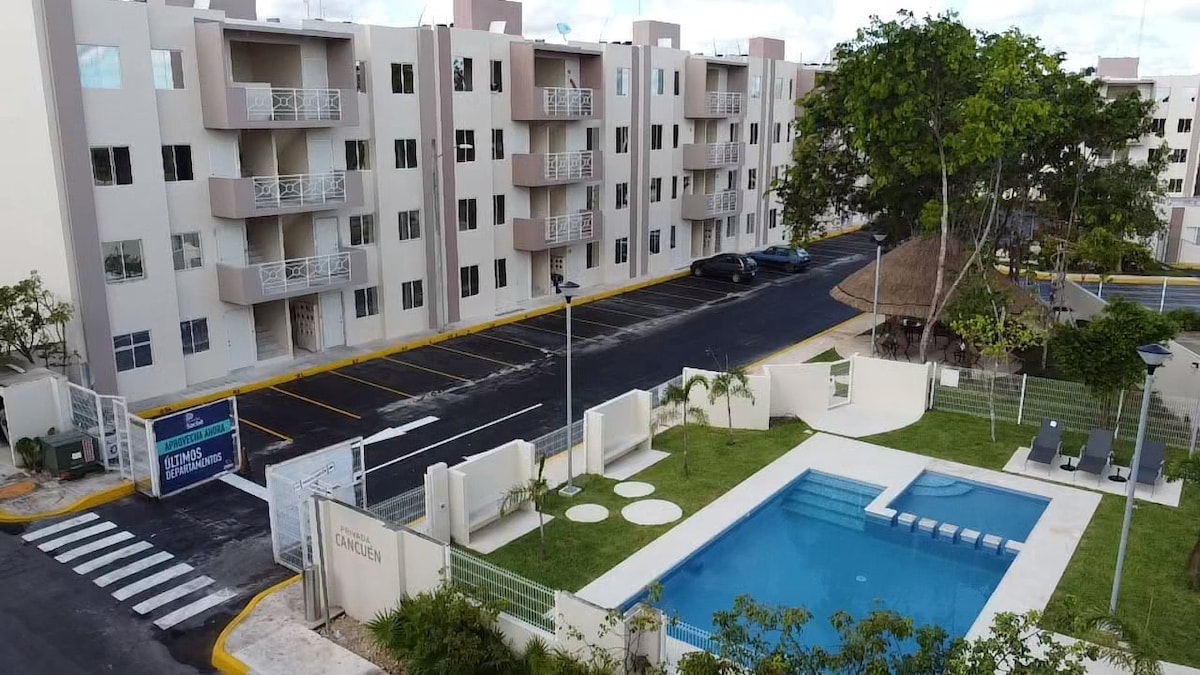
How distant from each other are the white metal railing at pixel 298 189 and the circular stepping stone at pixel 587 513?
50.2 ft

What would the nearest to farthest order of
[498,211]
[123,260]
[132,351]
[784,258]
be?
[123,260] < [132,351] < [498,211] < [784,258]

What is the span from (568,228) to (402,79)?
10059 millimetres

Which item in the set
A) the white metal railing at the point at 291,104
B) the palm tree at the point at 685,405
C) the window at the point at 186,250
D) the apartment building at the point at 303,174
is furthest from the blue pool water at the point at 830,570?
the white metal railing at the point at 291,104

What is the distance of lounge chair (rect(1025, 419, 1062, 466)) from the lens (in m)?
21.8

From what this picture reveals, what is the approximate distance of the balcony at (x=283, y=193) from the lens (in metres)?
27.8

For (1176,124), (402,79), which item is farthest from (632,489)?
(1176,124)

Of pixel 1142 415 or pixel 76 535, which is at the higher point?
pixel 1142 415

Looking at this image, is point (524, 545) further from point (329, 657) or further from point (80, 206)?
point (80, 206)

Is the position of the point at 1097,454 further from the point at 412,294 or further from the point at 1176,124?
the point at 1176,124

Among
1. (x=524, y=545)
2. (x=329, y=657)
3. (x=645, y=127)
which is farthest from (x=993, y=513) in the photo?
(x=645, y=127)

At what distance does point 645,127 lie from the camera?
45281 mm

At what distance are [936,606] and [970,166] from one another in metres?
16.5

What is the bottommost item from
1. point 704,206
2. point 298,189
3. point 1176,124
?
point 704,206

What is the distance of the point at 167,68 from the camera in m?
26.6
